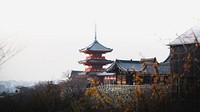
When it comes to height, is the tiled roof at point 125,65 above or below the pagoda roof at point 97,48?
below

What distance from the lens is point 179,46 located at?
15273 mm

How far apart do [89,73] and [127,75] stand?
44.5 feet

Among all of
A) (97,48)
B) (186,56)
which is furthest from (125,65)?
(186,56)

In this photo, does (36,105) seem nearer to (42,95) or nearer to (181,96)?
(42,95)

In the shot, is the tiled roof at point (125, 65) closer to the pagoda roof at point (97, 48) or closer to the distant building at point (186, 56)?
the pagoda roof at point (97, 48)

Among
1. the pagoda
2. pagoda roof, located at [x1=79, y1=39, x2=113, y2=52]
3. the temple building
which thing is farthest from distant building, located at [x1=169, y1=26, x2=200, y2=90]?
pagoda roof, located at [x1=79, y1=39, x2=113, y2=52]

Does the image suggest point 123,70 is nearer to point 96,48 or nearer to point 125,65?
point 125,65

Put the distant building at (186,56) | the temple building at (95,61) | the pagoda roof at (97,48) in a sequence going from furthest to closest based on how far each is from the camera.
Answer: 1. the pagoda roof at (97,48)
2. the temple building at (95,61)
3. the distant building at (186,56)

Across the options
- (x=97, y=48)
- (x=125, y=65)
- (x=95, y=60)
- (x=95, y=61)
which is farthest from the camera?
(x=97, y=48)

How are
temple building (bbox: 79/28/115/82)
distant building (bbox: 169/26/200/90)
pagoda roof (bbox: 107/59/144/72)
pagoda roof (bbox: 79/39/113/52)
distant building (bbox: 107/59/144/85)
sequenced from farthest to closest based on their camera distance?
pagoda roof (bbox: 79/39/113/52) < temple building (bbox: 79/28/115/82) < pagoda roof (bbox: 107/59/144/72) < distant building (bbox: 107/59/144/85) < distant building (bbox: 169/26/200/90)

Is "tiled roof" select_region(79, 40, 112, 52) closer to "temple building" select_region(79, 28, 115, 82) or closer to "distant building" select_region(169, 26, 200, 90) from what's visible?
"temple building" select_region(79, 28, 115, 82)

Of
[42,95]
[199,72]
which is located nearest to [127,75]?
[42,95]

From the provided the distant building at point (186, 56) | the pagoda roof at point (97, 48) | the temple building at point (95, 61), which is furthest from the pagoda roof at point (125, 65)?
the pagoda roof at point (97, 48)

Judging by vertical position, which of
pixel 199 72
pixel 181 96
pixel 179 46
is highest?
pixel 179 46
